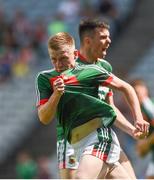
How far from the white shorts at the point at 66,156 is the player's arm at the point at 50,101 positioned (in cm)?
47

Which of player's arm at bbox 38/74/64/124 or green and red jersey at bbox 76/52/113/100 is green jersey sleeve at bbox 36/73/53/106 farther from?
green and red jersey at bbox 76/52/113/100

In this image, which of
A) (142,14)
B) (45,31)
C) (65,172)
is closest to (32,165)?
(45,31)

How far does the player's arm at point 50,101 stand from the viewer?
7.21 m

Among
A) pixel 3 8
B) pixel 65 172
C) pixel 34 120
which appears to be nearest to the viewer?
pixel 65 172

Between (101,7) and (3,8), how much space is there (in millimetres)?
2864

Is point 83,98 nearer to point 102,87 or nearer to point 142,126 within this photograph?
point 102,87

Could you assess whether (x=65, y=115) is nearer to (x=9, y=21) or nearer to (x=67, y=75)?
(x=67, y=75)

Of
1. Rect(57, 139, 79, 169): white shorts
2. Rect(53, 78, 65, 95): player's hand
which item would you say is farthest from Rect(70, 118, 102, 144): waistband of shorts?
Rect(53, 78, 65, 95): player's hand

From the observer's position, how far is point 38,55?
762 inches

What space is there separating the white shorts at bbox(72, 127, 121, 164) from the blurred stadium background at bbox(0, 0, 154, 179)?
7904 mm

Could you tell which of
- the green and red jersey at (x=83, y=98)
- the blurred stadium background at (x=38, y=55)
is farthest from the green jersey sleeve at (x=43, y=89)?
the blurred stadium background at (x=38, y=55)

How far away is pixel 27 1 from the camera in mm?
21891

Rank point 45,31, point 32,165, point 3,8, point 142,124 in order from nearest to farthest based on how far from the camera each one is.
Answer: point 142,124 < point 32,165 < point 45,31 < point 3,8

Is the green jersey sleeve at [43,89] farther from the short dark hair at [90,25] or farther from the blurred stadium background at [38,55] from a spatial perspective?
the blurred stadium background at [38,55]
